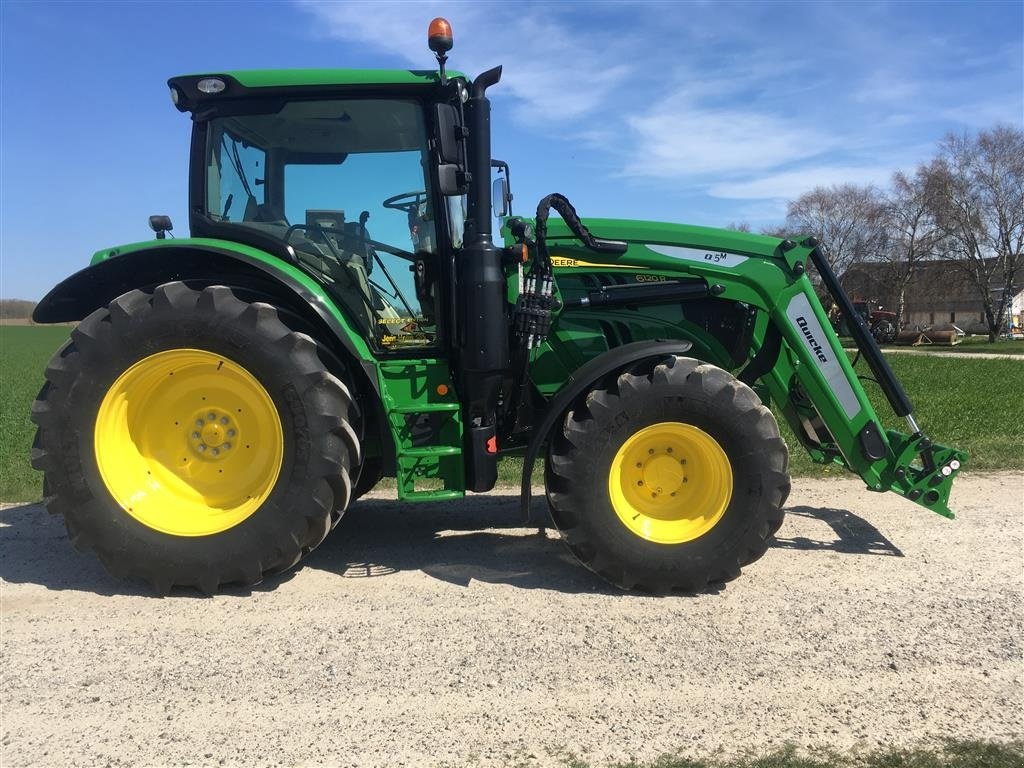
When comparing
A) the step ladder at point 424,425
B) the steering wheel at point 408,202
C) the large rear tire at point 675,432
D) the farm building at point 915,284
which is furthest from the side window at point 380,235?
the farm building at point 915,284

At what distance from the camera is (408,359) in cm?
389

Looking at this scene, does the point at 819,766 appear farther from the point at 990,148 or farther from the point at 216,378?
the point at 990,148

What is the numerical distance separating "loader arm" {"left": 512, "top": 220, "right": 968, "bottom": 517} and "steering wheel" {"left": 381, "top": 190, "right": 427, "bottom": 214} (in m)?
0.75

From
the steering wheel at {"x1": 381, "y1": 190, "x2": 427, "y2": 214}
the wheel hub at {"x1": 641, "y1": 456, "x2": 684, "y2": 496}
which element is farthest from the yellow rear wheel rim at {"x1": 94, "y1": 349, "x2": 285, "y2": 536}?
the wheel hub at {"x1": 641, "y1": 456, "x2": 684, "y2": 496}

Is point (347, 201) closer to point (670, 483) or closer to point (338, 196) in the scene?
point (338, 196)

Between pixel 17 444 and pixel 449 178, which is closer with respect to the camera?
pixel 449 178

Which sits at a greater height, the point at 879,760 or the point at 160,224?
the point at 160,224

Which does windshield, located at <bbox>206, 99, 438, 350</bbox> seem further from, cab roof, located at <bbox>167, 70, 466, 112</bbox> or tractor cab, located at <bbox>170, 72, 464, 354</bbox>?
cab roof, located at <bbox>167, 70, 466, 112</bbox>

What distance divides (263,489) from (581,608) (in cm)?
172

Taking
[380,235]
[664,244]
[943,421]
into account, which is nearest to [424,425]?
[380,235]

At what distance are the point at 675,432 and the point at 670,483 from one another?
0.29m

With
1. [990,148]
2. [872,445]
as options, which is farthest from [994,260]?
[872,445]

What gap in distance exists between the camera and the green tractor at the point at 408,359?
11.6 feet

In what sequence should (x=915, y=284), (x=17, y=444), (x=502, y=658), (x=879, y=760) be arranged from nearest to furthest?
(x=879, y=760) < (x=502, y=658) < (x=17, y=444) < (x=915, y=284)
